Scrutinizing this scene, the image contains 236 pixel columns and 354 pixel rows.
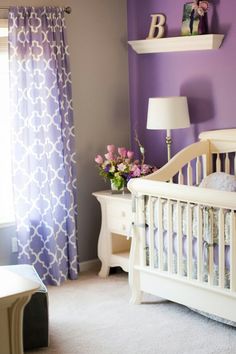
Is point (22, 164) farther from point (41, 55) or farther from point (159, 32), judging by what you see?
point (159, 32)

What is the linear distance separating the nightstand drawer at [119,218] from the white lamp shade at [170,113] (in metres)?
0.60

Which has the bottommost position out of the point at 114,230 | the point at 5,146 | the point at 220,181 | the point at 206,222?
the point at 114,230

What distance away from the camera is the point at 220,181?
153 inches

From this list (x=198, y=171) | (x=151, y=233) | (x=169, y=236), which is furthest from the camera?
(x=198, y=171)

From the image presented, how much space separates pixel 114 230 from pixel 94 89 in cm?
106

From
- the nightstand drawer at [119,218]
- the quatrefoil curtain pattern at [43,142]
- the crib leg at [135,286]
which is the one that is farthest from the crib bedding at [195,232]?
the quatrefoil curtain pattern at [43,142]

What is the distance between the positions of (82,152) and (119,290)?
1075 millimetres

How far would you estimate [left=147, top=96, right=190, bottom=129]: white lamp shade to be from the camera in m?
4.24

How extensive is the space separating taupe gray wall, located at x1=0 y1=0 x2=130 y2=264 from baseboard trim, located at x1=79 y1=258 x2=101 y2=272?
3 cm

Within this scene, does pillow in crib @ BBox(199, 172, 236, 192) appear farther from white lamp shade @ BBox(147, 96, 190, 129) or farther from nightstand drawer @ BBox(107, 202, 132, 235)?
nightstand drawer @ BBox(107, 202, 132, 235)

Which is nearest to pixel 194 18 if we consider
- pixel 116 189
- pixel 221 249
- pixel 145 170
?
pixel 145 170

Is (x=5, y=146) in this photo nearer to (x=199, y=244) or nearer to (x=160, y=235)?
(x=160, y=235)

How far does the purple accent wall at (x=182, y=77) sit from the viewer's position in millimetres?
4164

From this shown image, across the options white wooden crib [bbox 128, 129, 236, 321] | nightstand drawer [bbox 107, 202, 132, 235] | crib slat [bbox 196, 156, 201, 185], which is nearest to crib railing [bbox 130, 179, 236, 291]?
white wooden crib [bbox 128, 129, 236, 321]
